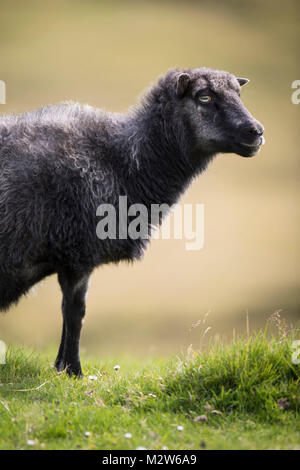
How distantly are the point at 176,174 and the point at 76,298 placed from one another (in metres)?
1.80

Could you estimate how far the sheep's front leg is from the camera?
23.7ft

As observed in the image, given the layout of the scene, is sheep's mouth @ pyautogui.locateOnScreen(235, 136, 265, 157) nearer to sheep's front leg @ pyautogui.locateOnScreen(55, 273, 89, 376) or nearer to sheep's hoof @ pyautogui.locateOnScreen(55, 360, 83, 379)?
sheep's front leg @ pyautogui.locateOnScreen(55, 273, 89, 376)

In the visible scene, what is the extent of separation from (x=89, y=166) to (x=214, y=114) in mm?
1467

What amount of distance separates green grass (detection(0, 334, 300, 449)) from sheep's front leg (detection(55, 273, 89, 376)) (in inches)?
19.3

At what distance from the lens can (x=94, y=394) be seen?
6461mm

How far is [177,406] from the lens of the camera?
19.6ft

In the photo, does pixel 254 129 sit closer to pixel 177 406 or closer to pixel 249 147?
pixel 249 147

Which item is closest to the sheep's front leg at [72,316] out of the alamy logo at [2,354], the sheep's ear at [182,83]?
the alamy logo at [2,354]

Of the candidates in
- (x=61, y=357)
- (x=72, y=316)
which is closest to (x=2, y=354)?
(x=61, y=357)

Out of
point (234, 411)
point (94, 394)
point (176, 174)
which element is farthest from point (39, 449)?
point (176, 174)

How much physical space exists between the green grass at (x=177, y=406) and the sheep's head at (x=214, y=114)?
2152mm

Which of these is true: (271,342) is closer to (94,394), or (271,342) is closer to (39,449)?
(94,394)

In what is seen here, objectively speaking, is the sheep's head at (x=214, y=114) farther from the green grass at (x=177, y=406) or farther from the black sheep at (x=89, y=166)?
the green grass at (x=177, y=406)
